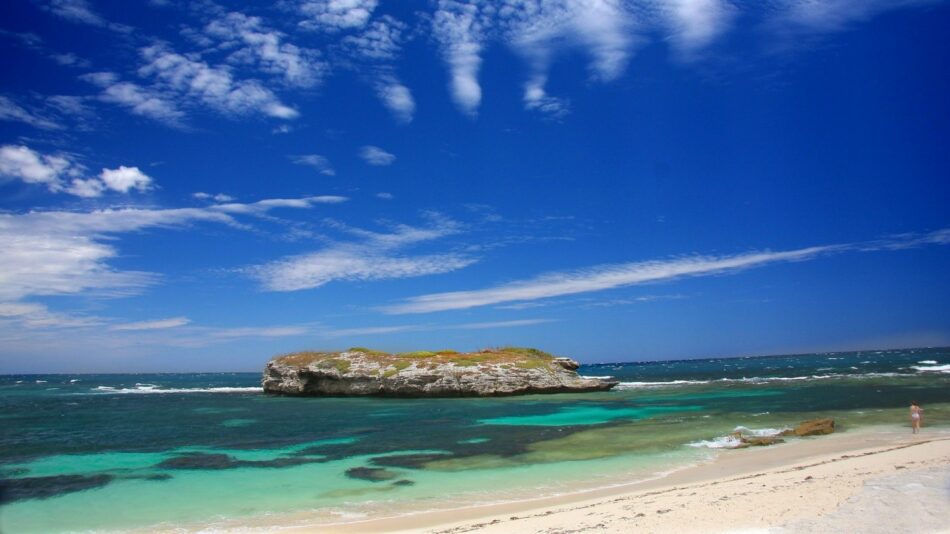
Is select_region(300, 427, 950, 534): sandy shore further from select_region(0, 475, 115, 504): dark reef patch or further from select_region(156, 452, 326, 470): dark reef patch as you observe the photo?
select_region(0, 475, 115, 504): dark reef patch

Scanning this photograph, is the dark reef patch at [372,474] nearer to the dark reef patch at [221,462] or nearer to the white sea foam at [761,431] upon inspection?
the dark reef patch at [221,462]

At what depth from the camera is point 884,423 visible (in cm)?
2472

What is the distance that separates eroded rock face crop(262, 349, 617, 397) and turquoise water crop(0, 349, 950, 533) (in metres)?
A: 15.0

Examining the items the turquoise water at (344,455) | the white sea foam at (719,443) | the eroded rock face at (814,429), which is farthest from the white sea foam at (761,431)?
the white sea foam at (719,443)

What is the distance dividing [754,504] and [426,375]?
4806 cm

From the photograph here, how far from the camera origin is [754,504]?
34.8 feet

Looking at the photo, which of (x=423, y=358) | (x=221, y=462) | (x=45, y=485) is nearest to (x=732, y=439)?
(x=221, y=462)

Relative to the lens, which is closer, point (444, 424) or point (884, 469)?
point (884, 469)

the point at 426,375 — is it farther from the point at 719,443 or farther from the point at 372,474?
the point at 372,474

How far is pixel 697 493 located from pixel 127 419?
4011 cm

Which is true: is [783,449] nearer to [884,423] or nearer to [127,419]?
[884,423]

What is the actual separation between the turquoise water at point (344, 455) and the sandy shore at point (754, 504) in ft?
4.93

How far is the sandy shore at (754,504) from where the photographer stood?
9305mm

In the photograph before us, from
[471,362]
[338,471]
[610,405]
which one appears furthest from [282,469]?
[471,362]
